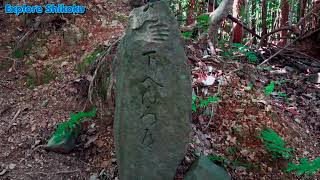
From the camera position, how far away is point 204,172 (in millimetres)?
2836

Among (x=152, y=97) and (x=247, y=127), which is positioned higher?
(x=152, y=97)

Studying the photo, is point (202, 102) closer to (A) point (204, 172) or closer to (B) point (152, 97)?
(A) point (204, 172)

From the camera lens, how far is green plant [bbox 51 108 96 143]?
3473mm

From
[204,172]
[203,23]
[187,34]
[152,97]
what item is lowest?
[204,172]

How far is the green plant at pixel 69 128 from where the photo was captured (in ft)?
11.4

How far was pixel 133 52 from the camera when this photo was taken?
7.81 feet

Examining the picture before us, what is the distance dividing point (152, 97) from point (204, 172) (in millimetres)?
850

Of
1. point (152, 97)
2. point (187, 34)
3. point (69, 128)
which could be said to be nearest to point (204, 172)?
point (152, 97)

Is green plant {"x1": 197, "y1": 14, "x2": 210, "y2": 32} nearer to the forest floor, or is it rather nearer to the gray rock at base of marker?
the forest floor

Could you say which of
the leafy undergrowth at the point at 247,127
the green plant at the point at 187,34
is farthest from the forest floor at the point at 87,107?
the green plant at the point at 187,34

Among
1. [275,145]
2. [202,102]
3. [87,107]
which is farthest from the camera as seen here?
[87,107]

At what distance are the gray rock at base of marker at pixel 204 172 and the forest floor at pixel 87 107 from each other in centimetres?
23

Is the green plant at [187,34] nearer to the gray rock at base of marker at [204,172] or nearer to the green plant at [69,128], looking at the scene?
the green plant at [69,128]

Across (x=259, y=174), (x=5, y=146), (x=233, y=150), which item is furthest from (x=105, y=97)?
(x=259, y=174)
